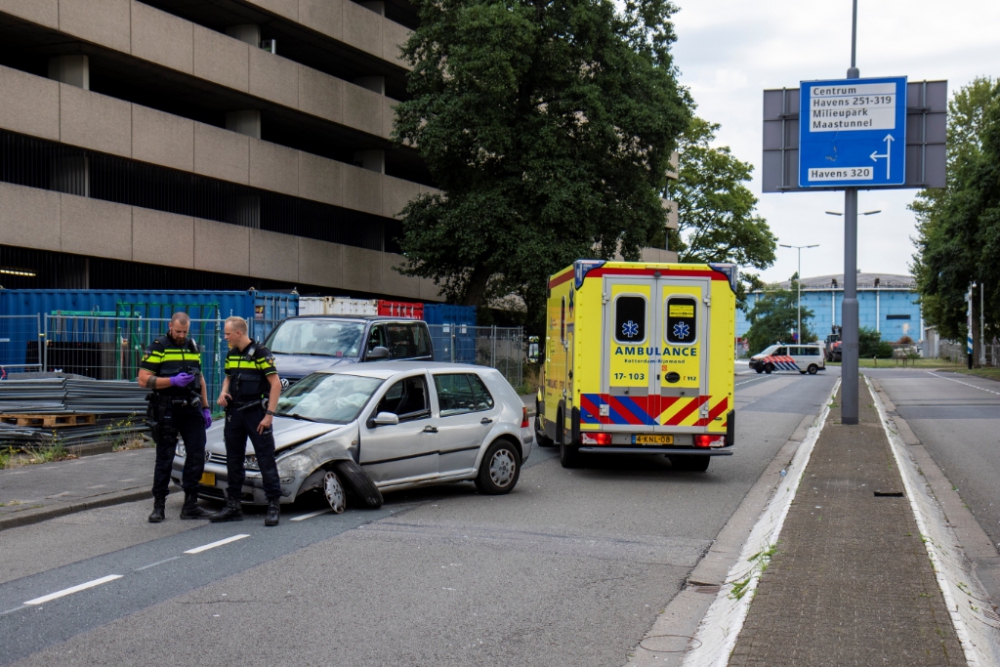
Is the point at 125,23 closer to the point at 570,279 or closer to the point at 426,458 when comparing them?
the point at 570,279

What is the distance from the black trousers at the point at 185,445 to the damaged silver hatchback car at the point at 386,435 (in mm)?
314

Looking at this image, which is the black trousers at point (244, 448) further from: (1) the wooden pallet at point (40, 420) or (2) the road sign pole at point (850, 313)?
(2) the road sign pole at point (850, 313)

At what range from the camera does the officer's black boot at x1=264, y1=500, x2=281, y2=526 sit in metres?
8.60

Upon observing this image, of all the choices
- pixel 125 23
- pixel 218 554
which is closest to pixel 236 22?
pixel 125 23

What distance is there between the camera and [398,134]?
3194 centimetres

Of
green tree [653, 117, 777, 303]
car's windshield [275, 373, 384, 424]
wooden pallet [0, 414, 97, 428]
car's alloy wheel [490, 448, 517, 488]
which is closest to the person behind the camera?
car's windshield [275, 373, 384, 424]

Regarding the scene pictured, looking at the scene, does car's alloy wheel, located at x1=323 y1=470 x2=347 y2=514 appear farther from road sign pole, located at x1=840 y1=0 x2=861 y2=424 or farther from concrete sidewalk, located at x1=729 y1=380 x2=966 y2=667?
road sign pole, located at x1=840 y1=0 x2=861 y2=424

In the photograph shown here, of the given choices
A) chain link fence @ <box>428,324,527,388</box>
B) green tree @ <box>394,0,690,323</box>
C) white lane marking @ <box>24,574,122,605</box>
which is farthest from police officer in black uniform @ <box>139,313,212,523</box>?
green tree @ <box>394,0,690,323</box>

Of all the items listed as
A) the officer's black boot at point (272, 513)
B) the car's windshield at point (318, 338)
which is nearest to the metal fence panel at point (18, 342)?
the car's windshield at point (318, 338)

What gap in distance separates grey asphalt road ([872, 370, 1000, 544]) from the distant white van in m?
26.3

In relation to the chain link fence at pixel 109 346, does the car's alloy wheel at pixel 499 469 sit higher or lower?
lower

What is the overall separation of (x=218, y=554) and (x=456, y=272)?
25832mm

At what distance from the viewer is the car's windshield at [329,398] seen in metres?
9.74

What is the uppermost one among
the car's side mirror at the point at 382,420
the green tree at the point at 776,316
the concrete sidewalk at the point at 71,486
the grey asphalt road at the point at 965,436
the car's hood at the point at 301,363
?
the green tree at the point at 776,316
